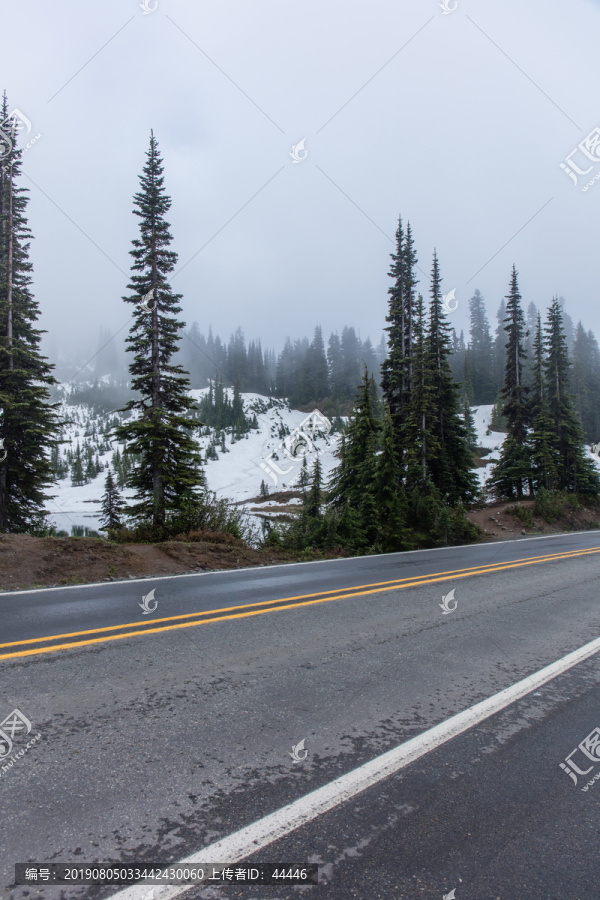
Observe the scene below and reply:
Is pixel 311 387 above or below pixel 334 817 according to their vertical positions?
above

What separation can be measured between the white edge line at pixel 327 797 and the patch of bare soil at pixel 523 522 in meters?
22.9

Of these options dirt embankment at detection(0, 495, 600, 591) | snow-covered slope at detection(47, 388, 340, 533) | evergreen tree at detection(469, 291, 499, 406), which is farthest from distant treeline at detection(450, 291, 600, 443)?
dirt embankment at detection(0, 495, 600, 591)

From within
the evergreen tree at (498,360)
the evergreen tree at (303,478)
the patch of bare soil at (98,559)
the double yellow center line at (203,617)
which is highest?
the evergreen tree at (498,360)

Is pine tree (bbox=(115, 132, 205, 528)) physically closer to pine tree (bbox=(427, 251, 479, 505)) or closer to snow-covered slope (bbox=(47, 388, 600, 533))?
pine tree (bbox=(427, 251, 479, 505))

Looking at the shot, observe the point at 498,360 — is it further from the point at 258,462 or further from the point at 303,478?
the point at 303,478

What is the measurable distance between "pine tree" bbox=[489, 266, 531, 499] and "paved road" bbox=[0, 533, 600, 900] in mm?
37417

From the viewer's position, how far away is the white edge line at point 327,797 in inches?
90.7

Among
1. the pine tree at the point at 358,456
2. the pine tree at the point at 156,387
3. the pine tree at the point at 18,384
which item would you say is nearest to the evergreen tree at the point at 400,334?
the pine tree at the point at 358,456

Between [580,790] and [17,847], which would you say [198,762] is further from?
[580,790]

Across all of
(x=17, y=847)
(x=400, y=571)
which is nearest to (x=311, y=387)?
(x=400, y=571)

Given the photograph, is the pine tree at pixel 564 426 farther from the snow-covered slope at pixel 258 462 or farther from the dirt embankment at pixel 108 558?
the dirt embankment at pixel 108 558

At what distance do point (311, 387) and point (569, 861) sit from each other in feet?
437

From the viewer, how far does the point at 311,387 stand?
5281 inches

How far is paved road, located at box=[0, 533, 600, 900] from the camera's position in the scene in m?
2.38
